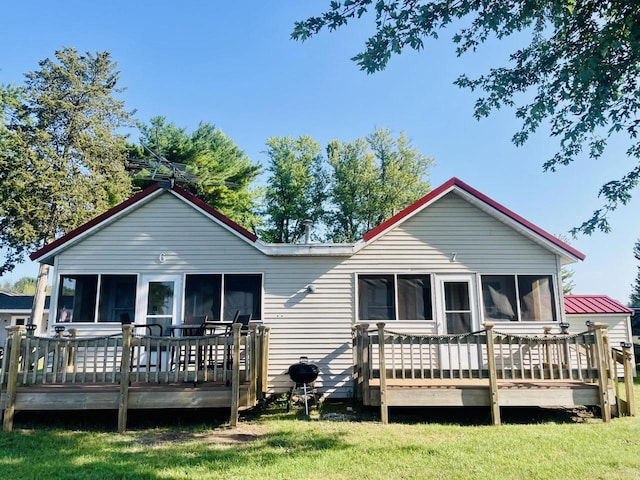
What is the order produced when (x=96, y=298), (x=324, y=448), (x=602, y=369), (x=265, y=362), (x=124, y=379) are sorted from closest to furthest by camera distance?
(x=324, y=448), (x=124, y=379), (x=602, y=369), (x=265, y=362), (x=96, y=298)

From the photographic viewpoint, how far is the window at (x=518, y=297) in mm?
8891

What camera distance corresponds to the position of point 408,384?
6.73m

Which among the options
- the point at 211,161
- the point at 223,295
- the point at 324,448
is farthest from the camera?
the point at 211,161

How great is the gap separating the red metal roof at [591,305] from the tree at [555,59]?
951cm

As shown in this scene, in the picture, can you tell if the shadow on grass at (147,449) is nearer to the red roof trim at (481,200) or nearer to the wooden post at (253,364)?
the wooden post at (253,364)

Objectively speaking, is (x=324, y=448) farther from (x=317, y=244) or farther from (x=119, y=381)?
(x=317, y=244)

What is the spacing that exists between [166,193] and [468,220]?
6.66 m

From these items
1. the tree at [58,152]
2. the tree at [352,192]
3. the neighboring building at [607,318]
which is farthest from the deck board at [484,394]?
the tree at [352,192]

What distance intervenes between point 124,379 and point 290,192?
23759 millimetres

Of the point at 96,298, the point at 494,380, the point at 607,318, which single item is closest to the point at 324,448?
the point at 494,380

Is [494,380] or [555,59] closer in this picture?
[555,59]

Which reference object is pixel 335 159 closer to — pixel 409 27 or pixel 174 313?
pixel 174 313

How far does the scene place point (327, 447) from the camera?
5.29m

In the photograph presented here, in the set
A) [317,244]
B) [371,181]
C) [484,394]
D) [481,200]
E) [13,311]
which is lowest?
[484,394]
